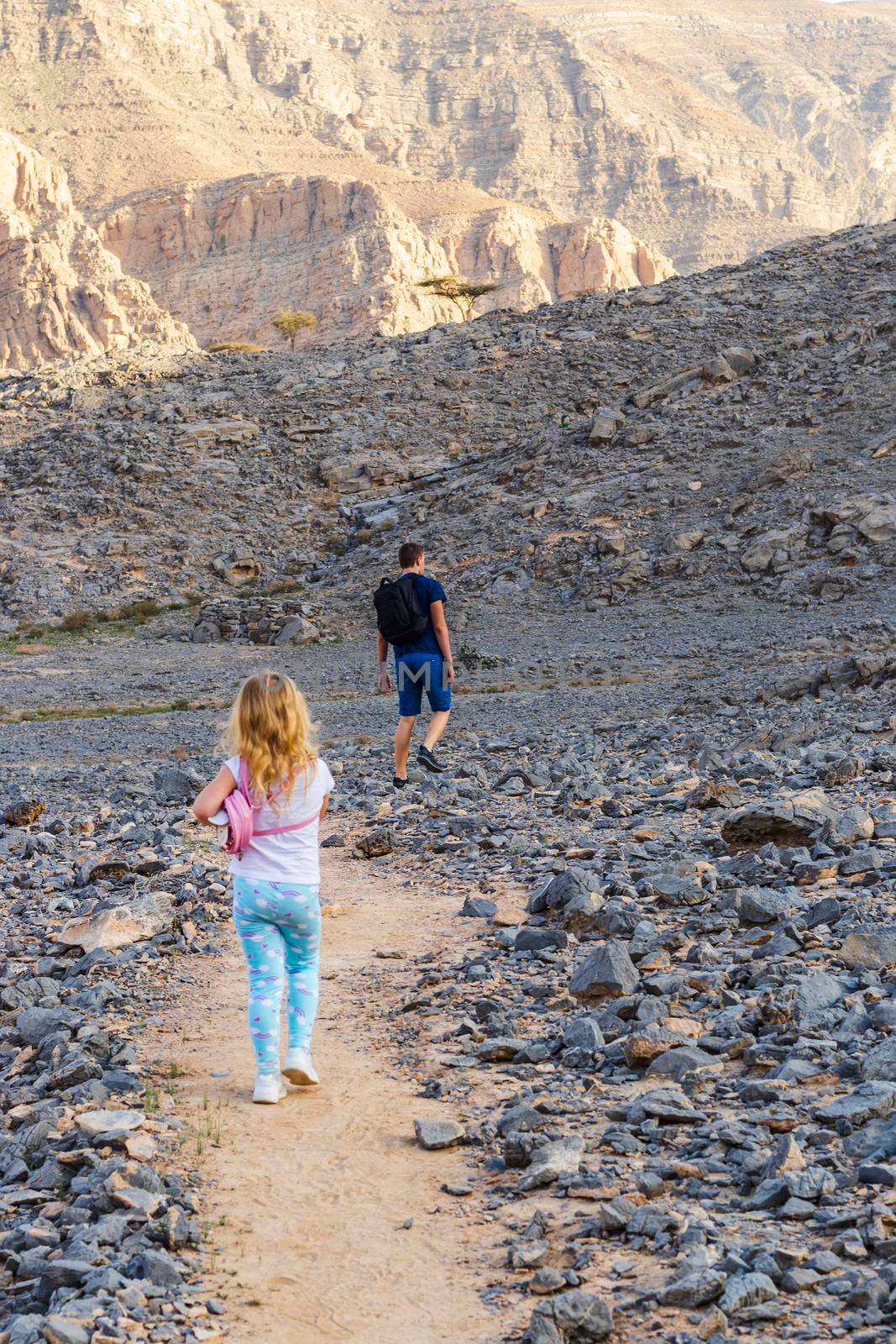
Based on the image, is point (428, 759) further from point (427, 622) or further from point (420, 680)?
point (427, 622)

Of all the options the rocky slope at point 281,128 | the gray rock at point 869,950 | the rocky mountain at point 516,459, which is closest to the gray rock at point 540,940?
the gray rock at point 869,950

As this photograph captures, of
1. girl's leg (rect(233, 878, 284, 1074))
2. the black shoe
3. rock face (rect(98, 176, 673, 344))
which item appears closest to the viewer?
girl's leg (rect(233, 878, 284, 1074))

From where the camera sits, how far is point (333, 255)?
377 ft

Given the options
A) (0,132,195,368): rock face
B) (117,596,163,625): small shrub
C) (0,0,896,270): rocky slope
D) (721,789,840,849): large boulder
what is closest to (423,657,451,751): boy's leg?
(721,789,840,849): large boulder

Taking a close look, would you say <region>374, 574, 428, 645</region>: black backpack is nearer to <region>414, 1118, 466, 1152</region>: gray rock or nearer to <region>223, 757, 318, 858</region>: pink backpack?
<region>223, 757, 318, 858</region>: pink backpack

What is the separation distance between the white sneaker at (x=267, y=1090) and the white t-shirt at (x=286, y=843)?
2.28 feet

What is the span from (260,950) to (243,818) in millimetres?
493

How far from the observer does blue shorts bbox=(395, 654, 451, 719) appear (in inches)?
415

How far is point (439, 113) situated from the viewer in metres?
200

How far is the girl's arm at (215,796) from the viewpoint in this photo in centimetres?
506

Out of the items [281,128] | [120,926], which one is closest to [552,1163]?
[120,926]

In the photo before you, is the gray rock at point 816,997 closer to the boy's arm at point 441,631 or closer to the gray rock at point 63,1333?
the gray rock at point 63,1333

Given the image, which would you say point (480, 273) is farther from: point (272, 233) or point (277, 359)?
point (277, 359)

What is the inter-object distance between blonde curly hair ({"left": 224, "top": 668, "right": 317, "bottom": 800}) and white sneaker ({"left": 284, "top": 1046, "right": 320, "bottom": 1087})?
2.99 feet
